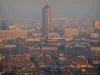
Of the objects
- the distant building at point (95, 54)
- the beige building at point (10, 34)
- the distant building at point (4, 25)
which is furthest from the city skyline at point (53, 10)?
the distant building at point (95, 54)

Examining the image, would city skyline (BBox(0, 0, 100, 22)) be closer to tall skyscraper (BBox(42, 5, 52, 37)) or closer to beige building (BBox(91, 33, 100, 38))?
→ tall skyscraper (BBox(42, 5, 52, 37))

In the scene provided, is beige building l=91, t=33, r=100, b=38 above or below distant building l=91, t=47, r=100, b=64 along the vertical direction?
above

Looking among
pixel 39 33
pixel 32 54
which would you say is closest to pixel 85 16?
pixel 39 33

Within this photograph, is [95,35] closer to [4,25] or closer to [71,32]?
[71,32]

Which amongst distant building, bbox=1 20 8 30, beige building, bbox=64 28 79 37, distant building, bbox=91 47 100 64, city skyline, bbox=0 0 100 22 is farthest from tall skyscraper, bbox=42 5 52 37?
distant building, bbox=91 47 100 64

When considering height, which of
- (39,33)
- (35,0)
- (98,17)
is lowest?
(39,33)

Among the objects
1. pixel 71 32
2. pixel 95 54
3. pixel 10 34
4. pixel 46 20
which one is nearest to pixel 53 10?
pixel 46 20

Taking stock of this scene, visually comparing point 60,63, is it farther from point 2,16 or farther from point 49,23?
point 2,16

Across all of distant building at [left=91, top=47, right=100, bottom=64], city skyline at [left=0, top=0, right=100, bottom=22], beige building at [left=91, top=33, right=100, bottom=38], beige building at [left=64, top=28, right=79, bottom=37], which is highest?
city skyline at [left=0, top=0, right=100, bottom=22]
